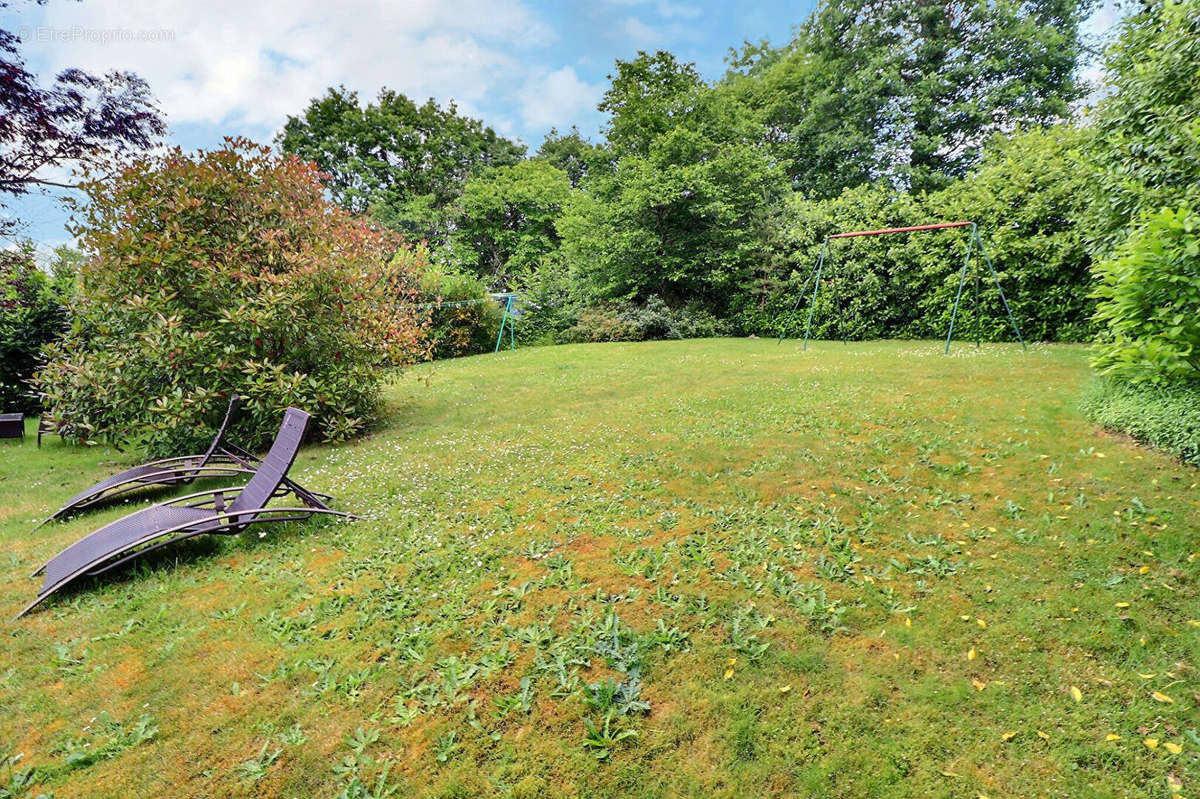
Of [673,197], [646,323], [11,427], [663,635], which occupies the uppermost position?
[673,197]

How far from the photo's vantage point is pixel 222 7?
32.3 ft

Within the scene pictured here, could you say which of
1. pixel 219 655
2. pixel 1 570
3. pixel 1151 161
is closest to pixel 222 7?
pixel 1 570

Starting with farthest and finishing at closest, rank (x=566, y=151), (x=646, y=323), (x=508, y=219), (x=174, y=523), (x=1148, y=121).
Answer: (x=566, y=151)
(x=508, y=219)
(x=646, y=323)
(x=1148, y=121)
(x=174, y=523)

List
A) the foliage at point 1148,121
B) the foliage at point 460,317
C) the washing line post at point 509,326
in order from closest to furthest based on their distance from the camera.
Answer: the foliage at point 1148,121
the foliage at point 460,317
the washing line post at point 509,326

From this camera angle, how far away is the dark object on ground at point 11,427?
754cm

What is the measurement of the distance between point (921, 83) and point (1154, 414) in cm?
2042

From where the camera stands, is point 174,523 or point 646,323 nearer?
point 174,523

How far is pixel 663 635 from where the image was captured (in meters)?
2.64

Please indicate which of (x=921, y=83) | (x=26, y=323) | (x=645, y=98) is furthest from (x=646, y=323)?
(x=921, y=83)

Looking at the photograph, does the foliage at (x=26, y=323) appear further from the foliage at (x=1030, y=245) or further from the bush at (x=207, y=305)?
the foliage at (x=1030, y=245)

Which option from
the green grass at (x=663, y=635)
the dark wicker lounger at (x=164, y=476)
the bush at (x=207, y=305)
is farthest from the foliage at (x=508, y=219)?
the green grass at (x=663, y=635)

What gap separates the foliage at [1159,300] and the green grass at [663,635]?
76 centimetres

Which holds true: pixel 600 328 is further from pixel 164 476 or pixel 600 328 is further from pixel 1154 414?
pixel 1154 414

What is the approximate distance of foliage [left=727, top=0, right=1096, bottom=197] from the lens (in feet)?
58.5
